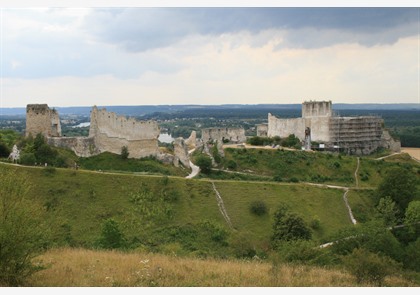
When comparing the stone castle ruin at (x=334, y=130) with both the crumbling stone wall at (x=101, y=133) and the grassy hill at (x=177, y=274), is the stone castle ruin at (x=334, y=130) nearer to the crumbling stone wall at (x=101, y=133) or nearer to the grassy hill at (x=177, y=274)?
the crumbling stone wall at (x=101, y=133)

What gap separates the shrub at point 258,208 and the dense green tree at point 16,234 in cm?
2920

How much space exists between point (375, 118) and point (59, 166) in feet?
195

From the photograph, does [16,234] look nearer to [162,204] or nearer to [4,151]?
[162,204]

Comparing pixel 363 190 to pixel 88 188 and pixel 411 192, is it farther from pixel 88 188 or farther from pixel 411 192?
pixel 88 188

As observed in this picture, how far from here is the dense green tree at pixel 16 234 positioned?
51.9 feet

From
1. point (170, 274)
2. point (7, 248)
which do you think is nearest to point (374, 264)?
point (170, 274)

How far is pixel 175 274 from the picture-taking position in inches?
723

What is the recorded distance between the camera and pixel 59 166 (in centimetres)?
5000

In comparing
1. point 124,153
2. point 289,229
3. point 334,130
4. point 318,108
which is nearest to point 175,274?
point 289,229

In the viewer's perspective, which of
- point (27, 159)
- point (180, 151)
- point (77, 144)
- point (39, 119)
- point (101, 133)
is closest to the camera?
point (27, 159)

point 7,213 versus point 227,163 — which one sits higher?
point 7,213

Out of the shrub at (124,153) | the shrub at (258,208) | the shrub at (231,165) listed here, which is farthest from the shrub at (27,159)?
the shrub at (231,165)

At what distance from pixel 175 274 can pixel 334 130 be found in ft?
226

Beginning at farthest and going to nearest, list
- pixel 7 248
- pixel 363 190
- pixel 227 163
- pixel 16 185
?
pixel 227 163, pixel 363 190, pixel 16 185, pixel 7 248
